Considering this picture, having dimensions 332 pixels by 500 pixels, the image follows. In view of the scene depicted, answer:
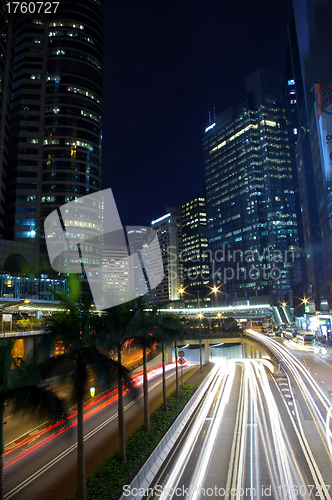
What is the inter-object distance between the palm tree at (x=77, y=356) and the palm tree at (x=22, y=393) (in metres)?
1.66

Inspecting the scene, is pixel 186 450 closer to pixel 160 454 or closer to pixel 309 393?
pixel 160 454

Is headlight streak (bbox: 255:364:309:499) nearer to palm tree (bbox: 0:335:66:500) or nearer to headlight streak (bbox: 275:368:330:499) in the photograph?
headlight streak (bbox: 275:368:330:499)

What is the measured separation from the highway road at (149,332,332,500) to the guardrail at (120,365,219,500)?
558mm

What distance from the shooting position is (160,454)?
1973 cm

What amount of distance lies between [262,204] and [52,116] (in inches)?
4751

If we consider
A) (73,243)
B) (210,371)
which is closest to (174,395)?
(210,371)

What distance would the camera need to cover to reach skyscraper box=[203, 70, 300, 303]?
17650 centimetres

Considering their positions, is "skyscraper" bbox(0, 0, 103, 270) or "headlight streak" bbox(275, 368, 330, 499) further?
"skyscraper" bbox(0, 0, 103, 270)

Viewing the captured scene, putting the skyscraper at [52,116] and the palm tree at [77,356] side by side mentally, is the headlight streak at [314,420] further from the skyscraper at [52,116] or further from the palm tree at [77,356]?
the skyscraper at [52,116]

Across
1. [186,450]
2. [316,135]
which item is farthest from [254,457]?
[316,135]

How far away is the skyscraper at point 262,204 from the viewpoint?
6949 inches

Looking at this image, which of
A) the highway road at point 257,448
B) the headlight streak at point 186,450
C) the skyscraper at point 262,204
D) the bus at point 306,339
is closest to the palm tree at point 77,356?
the headlight streak at point 186,450

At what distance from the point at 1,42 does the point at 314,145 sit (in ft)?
291

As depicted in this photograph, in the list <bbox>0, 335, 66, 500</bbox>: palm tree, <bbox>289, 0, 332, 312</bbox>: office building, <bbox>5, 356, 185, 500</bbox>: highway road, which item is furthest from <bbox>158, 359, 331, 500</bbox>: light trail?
<bbox>289, 0, 332, 312</bbox>: office building
